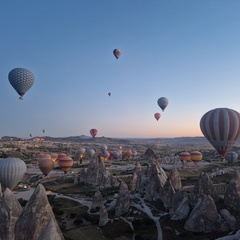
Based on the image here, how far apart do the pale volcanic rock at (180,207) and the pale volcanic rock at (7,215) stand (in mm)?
18663

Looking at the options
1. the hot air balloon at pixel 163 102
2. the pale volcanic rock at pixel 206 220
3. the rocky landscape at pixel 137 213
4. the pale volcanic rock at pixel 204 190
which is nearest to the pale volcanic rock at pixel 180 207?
the rocky landscape at pixel 137 213

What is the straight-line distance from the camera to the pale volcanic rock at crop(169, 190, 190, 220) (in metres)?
32.2

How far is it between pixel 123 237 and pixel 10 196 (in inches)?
543

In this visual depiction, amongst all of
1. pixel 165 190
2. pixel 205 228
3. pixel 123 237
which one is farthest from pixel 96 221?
pixel 205 228

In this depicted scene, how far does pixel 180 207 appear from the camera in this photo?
32469 millimetres

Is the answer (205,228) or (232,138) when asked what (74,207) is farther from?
(232,138)

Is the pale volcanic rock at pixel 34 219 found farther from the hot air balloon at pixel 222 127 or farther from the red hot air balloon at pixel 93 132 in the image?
the red hot air balloon at pixel 93 132

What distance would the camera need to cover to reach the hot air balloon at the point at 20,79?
192 feet

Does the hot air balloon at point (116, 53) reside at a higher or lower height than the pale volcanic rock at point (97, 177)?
higher

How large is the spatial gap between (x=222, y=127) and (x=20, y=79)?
42.7 m

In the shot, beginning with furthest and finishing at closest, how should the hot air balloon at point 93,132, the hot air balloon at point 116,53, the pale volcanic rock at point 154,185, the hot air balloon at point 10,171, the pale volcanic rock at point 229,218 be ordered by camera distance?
1. the hot air balloon at point 93,132
2. the hot air balloon at point 116,53
3. the pale volcanic rock at point 154,185
4. the hot air balloon at point 10,171
5. the pale volcanic rock at point 229,218

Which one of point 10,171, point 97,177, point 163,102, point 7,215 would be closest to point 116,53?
point 163,102

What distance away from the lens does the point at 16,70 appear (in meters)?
58.8

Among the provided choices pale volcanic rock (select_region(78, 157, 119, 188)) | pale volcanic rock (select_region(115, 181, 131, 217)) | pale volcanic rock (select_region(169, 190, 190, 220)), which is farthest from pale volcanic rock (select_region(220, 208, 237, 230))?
pale volcanic rock (select_region(78, 157, 119, 188))
